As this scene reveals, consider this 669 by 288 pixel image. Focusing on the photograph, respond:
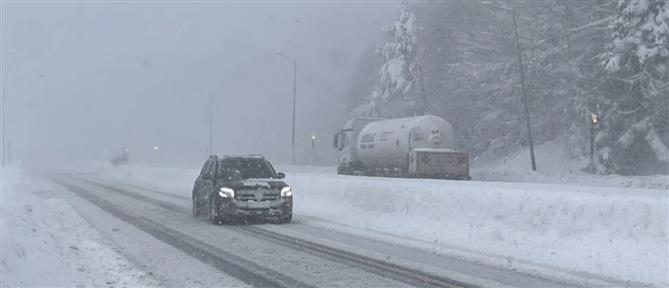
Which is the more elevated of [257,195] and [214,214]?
[257,195]

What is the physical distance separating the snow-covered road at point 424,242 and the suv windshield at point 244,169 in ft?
4.87

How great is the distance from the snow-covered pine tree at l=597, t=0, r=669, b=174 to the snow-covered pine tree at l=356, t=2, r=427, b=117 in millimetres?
24680

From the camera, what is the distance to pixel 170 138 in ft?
484

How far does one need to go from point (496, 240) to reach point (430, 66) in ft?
177

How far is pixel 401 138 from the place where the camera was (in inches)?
1436

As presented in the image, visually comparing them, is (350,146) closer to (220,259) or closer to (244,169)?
(244,169)

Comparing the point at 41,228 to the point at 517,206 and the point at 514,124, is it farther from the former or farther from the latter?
the point at 514,124

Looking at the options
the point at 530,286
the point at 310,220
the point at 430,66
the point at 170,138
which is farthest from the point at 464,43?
the point at 170,138

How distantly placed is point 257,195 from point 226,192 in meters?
0.76

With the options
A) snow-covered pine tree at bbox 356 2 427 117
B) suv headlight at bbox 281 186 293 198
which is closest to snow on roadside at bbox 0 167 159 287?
suv headlight at bbox 281 186 293 198

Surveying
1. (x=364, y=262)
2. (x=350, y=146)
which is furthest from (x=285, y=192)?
(x=350, y=146)

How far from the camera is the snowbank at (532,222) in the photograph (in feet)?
36.4

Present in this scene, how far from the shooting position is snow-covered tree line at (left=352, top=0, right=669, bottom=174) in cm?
3834

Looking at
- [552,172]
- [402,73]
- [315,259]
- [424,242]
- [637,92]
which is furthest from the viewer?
[402,73]
